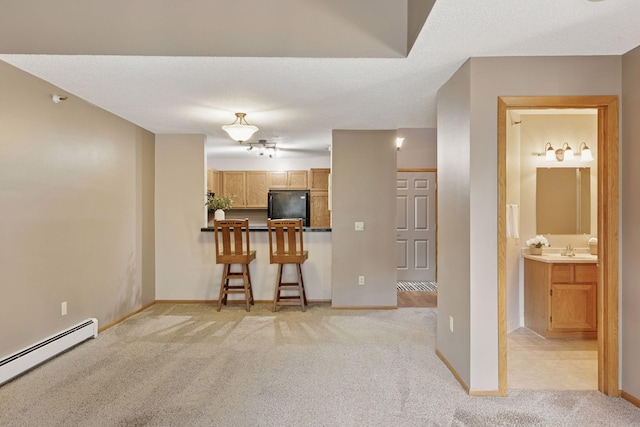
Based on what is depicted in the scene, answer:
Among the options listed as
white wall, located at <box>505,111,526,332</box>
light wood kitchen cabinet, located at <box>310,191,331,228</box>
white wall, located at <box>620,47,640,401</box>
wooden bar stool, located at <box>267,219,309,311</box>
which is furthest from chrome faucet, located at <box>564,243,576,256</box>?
light wood kitchen cabinet, located at <box>310,191,331,228</box>

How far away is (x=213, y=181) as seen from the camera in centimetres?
679

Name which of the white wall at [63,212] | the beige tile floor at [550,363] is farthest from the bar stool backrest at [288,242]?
the beige tile floor at [550,363]

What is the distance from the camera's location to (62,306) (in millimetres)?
3271

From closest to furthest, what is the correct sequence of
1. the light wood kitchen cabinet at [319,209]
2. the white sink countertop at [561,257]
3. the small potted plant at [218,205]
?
the white sink countertop at [561,257] < the small potted plant at [218,205] < the light wood kitchen cabinet at [319,209]

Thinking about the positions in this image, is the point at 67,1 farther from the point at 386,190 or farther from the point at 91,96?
the point at 386,190

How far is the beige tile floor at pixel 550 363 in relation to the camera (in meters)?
2.70

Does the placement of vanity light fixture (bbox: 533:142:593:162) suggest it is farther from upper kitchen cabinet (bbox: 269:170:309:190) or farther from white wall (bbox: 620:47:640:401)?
upper kitchen cabinet (bbox: 269:170:309:190)

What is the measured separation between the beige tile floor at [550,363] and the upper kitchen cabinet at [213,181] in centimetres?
491

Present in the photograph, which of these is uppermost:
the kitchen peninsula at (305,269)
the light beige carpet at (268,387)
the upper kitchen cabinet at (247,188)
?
the upper kitchen cabinet at (247,188)

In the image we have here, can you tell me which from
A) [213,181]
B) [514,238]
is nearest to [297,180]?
[213,181]

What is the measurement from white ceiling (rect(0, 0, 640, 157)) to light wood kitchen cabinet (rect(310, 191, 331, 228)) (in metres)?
3.31

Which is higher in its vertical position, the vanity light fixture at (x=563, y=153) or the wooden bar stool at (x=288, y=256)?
the vanity light fixture at (x=563, y=153)

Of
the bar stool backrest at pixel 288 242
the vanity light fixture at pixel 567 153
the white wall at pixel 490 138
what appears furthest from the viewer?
the bar stool backrest at pixel 288 242

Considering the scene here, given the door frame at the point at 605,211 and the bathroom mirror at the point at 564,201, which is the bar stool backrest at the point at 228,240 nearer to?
the door frame at the point at 605,211
